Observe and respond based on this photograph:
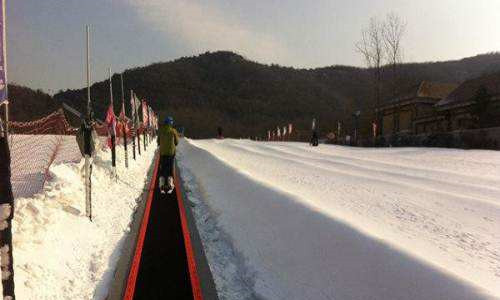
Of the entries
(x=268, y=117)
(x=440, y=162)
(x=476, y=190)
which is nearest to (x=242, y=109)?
(x=268, y=117)

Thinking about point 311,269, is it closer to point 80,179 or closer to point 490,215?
point 490,215

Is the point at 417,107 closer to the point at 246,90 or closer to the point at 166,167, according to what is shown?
the point at 166,167

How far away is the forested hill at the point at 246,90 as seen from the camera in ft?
391

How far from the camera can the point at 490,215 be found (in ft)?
29.3

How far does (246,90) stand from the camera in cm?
14738

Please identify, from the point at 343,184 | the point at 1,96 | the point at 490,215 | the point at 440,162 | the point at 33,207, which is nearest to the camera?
the point at 1,96

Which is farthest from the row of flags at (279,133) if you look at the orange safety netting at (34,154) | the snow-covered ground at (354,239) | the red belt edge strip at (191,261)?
the red belt edge strip at (191,261)

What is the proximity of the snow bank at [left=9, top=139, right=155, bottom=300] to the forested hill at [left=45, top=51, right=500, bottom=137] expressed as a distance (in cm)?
8658

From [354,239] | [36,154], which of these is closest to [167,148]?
[36,154]

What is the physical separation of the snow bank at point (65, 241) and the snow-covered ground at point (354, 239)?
163cm

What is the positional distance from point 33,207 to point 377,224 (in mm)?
5385

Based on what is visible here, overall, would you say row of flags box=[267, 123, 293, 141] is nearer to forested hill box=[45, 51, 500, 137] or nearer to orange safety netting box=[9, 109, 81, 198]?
forested hill box=[45, 51, 500, 137]

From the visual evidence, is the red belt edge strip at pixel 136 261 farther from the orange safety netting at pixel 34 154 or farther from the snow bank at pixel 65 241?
the orange safety netting at pixel 34 154

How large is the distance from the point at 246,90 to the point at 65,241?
142m
